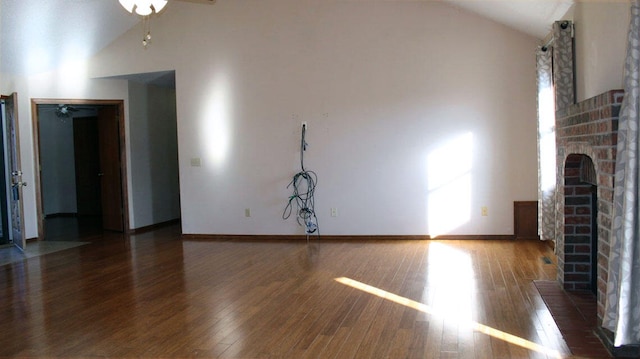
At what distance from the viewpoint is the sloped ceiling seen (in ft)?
19.4

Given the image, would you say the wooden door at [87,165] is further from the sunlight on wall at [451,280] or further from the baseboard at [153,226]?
the sunlight on wall at [451,280]

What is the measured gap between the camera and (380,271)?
17.8ft

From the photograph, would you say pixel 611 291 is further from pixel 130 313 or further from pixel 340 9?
pixel 340 9

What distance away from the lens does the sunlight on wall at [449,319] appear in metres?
3.30

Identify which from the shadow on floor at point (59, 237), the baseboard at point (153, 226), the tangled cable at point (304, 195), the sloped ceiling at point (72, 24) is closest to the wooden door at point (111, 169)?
the baseboard at point (153, 226)

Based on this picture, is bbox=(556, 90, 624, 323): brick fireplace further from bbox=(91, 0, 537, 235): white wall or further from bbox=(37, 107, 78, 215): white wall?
bbox=(37, 107, 78, 215): white wall

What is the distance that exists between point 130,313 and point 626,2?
4031mm

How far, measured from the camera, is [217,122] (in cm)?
774

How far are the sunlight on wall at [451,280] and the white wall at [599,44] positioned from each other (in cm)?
185

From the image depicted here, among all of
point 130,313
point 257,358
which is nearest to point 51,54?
point 130,313

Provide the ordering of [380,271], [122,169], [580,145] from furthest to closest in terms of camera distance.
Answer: [122,169] < [380,271] < [580,145]

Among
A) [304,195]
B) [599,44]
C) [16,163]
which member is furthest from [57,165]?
[599,44]

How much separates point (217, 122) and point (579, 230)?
4993 millimetres

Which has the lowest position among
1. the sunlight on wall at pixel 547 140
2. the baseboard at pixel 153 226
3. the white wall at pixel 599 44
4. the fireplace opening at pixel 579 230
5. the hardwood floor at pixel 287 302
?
the hardwood floor at pixel 287 302
